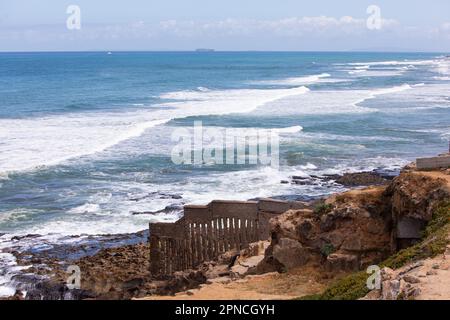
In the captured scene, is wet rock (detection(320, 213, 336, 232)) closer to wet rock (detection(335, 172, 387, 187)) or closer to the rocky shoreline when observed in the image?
the rocky shoreline

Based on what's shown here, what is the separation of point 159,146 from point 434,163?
28162 millimetres

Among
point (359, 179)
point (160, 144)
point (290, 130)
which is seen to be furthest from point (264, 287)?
point (290, 130)

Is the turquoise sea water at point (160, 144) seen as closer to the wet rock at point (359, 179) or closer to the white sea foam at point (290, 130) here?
the white sea foam at point (290, 130)

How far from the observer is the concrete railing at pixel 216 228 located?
1628cm

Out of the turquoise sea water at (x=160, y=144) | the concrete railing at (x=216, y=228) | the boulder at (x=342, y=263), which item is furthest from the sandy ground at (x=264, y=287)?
the turquoise sea water at (x=160, y=144)

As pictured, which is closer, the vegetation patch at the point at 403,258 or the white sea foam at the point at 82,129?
the vegetation patch at the point at 403,258

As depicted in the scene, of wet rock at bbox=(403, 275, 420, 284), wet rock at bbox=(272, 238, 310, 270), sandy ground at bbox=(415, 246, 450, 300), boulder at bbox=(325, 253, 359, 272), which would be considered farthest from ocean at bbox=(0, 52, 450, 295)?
wet rock at bbox=(403, 275, 420, 284)

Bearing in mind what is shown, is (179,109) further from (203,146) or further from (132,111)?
(203,146)

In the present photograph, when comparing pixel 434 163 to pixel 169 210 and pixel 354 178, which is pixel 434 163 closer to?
pixel 169 210

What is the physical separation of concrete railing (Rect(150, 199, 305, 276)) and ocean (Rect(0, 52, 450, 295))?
19.9 ft

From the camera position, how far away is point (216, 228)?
16.6 metres

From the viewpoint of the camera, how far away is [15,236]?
24828mm

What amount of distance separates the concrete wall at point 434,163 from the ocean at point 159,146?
38.6 ft

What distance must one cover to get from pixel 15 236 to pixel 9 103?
4650 cm
